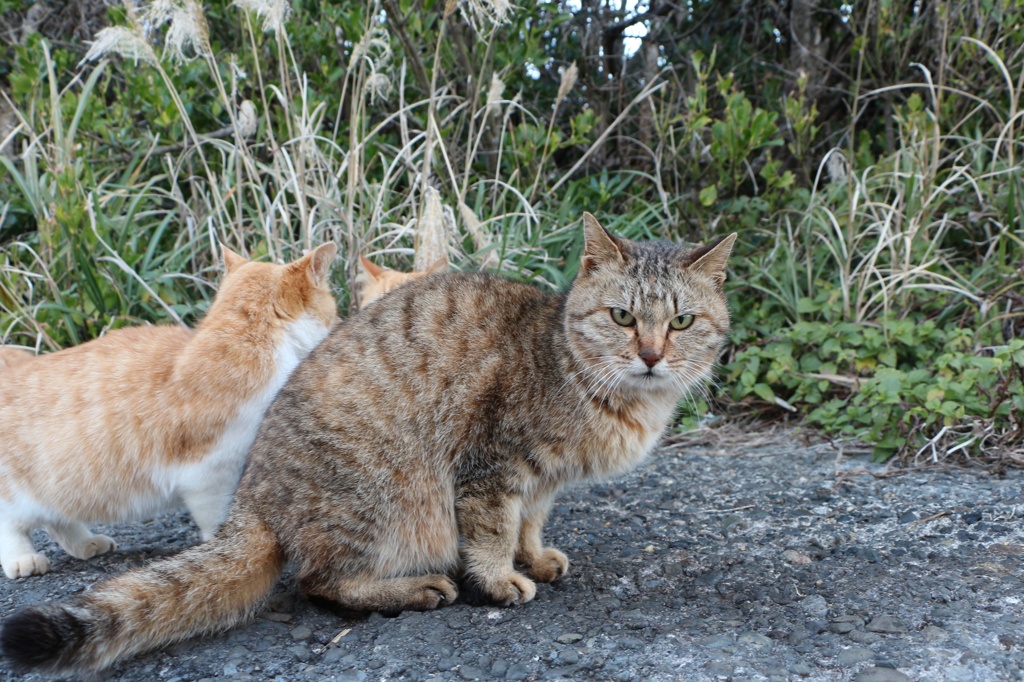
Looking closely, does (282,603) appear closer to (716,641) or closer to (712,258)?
(716,641)

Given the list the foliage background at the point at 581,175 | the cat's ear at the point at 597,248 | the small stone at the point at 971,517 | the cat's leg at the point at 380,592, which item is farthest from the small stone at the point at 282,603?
the small stone at the point at 971,517

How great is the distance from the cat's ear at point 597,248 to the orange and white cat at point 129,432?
1.17 meters

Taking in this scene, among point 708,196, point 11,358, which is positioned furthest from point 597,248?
point 708,196

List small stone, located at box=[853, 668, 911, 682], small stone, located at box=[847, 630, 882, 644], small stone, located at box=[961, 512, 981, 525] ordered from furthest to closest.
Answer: small stone, located at box=[961, 512, 981, 525]
small stone, located at box=[847, 630, 882, 644]
small stone, located at box=[853, 668, 911, 682]

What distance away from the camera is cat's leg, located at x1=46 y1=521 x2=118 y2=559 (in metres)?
3.24

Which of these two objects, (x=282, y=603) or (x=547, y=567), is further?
(x=547, y=567)

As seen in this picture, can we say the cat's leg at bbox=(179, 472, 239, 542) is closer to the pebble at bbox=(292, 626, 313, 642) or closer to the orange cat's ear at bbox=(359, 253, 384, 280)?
the pebble at bbox=(292, 626, 313, 642)

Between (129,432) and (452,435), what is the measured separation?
3.84 ft

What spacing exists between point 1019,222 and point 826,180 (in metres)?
1.66

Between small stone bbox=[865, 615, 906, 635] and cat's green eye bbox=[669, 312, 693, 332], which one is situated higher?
cat's green eye bbox=[669, 312, 693, 332]

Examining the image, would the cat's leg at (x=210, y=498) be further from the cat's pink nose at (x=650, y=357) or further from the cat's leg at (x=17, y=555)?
the cat's pink nose at (x=650, y=357)

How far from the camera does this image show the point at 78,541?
10.7 feet

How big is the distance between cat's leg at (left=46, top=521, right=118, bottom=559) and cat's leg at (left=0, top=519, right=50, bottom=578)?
5.0 inches

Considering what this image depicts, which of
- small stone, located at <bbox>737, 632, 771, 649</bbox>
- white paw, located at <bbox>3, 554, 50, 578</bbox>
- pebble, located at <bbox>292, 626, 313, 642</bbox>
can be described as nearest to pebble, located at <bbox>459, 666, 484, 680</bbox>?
pebble, located at <bbox>292, 626, 313, 642</bbox>
